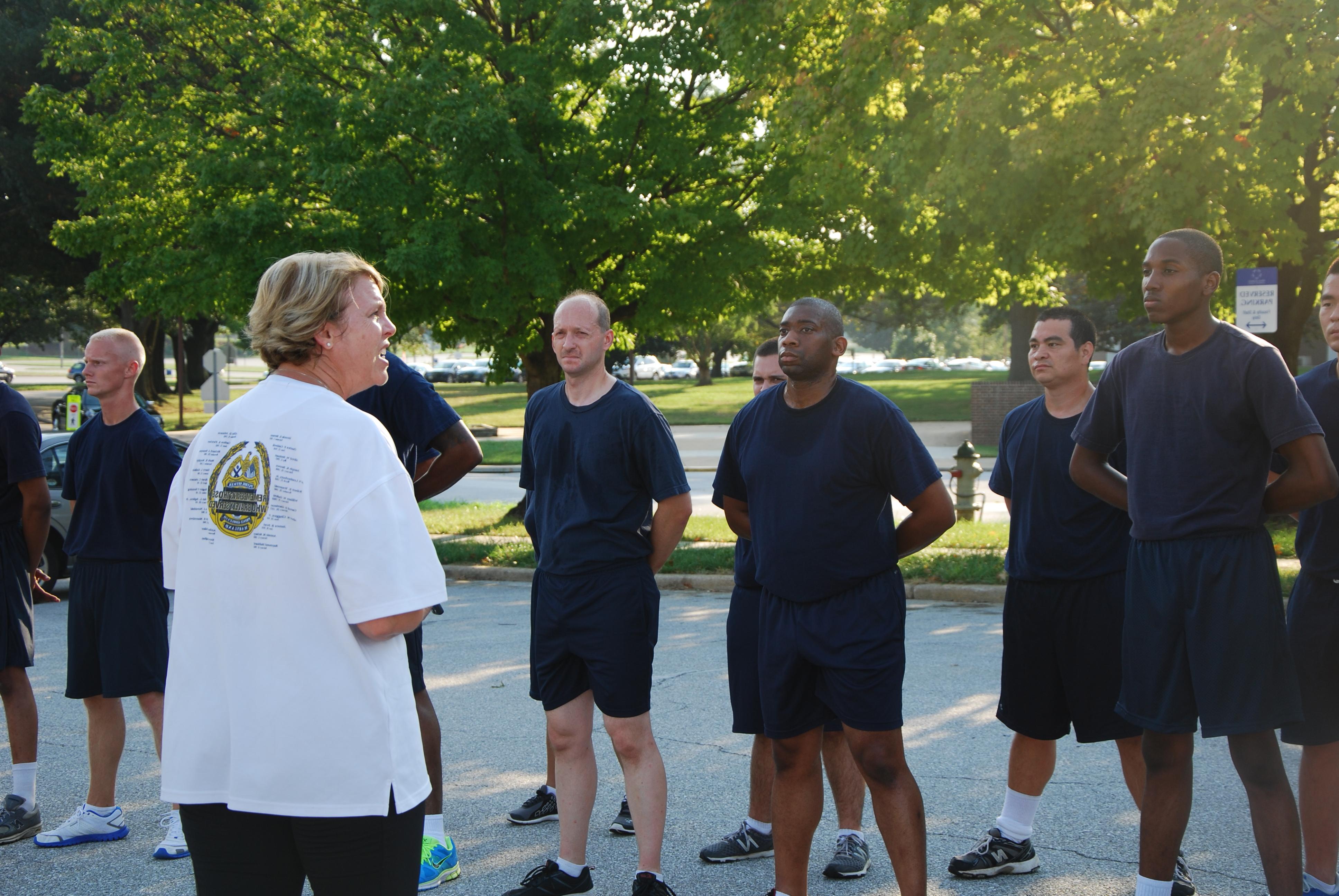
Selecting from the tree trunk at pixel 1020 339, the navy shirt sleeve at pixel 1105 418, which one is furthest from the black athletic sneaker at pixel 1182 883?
the tree trunk at pixel 1020 339

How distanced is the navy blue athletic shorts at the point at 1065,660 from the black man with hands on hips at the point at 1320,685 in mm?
571

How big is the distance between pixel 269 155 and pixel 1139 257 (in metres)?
10.4

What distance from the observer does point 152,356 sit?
1811 inches

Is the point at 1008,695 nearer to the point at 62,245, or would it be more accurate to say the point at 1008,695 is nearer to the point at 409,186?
the point at 409,186

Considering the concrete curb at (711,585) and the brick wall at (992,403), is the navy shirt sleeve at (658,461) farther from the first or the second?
the brick wall at (992,403)

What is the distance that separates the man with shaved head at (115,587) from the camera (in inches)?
187

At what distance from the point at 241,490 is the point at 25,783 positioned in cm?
352

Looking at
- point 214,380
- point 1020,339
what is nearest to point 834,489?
point 214,380

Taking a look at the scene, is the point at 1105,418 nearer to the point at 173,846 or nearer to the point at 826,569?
the point at 826,569

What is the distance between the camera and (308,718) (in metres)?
2.26

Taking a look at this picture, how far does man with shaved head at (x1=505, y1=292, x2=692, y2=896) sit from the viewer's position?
4.19m

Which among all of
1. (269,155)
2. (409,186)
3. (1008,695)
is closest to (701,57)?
(409,186)

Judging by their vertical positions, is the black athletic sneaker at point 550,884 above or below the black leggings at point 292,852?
below

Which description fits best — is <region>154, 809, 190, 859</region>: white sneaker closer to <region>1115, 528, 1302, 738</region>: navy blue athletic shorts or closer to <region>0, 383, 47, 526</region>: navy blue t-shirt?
<region>0, 383, 47, 526</region>: navy blue t-shirt
